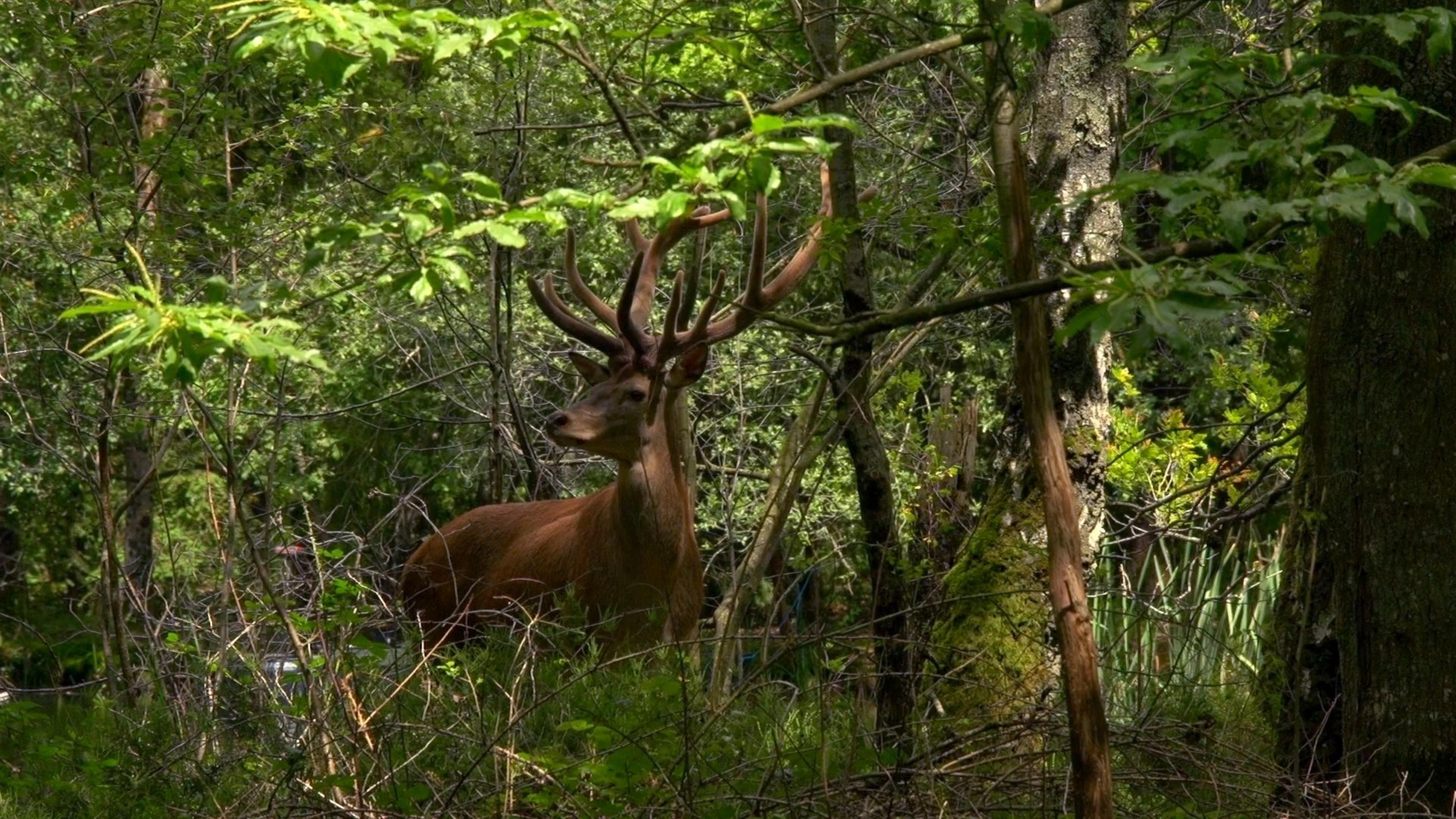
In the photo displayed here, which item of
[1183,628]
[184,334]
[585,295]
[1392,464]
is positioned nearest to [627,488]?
[585,295]

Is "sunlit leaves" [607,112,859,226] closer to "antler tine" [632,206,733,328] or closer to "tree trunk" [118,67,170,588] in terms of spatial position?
"tree trunk" [118,67,170,588]

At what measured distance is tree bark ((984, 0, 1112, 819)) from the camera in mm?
3508

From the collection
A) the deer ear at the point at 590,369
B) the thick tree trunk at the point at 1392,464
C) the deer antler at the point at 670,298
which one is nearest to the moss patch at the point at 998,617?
the thick tree trunk at the point at 1392,464

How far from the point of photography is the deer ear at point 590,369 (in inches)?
330

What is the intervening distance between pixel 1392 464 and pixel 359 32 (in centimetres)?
302

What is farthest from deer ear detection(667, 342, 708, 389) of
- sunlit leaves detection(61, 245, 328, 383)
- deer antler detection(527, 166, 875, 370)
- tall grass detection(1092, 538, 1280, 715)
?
sunlit leaves detection(61, 245, 328, 383)

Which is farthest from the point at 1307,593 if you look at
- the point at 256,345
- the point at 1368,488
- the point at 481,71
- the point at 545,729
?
the point at 481,71

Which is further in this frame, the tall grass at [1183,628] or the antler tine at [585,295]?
the antler tine at [585,295]

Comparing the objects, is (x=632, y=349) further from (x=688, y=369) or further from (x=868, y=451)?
(x=868, y=451)

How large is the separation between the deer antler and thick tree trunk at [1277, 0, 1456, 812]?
1672 mm

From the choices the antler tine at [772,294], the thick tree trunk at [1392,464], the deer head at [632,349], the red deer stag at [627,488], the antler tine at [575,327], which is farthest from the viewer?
the antler tine at [575,327]

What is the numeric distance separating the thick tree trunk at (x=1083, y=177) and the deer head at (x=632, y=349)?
1.97 m

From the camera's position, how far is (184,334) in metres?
2.78

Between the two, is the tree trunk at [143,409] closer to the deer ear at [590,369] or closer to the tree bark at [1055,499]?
the tree bark at [1055,499]
